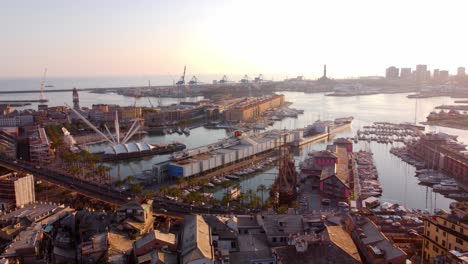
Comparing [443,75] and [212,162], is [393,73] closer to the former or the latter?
[443,75]

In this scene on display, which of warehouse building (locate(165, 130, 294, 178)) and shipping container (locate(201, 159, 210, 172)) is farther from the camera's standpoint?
shipping container (locate(201, 159, 210, 172))

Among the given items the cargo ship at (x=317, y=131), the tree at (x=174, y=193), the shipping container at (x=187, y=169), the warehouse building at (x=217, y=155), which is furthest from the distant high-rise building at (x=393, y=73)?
the tree at (x=174, y=193)


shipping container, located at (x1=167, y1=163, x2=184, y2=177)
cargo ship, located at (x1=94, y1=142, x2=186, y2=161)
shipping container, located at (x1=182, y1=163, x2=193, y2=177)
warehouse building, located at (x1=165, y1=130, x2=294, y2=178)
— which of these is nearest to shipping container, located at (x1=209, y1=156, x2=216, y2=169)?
warehouse building, located at (x1=165, y1=130, x2=294, y2=178)

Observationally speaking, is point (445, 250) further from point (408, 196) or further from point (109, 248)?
point (408, 196)

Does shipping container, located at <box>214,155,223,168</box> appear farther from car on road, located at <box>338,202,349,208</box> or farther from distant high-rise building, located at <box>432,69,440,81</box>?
distant high-rise building, located at <box>432,69,440,81</box>

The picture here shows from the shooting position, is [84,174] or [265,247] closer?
[265,247]

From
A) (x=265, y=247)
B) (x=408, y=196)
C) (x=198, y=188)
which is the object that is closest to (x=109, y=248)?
(x=265, y=247)

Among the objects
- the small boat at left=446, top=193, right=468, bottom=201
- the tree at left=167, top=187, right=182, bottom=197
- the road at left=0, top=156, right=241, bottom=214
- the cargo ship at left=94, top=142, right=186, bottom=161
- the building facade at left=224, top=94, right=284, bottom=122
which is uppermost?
the building facade at left=224, top=94, right=284, bottom=122

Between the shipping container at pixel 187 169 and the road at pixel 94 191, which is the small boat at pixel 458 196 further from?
the shipping container at pixel 187 169
